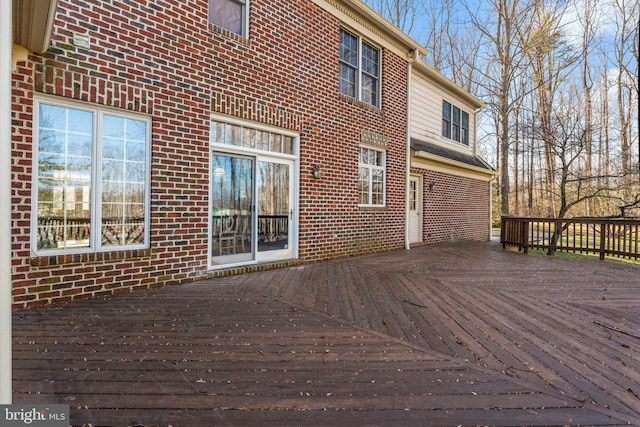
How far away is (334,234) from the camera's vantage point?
7160mm

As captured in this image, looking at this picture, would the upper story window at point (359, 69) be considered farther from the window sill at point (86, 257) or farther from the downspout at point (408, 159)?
the window sill at point (86, 257)

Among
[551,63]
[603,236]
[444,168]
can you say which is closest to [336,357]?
[603,236]

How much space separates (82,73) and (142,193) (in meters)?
1.42

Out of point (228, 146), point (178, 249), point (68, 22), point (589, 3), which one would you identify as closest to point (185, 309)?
point (178, 249)

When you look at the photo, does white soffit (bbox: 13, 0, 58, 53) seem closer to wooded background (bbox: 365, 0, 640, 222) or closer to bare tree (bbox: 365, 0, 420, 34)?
wooded background (bbox: 365, 0, 640, 222)

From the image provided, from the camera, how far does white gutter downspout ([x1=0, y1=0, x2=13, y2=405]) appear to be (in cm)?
131

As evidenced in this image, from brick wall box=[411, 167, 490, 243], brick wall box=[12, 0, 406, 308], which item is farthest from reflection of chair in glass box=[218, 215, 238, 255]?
brick wall box=[411, 167, 490, 243]

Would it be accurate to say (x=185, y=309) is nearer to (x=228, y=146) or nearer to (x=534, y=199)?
(x=228, y=146)

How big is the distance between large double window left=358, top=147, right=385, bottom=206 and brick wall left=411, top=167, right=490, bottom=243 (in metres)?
1.49

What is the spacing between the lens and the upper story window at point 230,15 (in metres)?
5.22

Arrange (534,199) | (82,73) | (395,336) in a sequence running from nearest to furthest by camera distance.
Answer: (395,336), (82,73), (534,199)

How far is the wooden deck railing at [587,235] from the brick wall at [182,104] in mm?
4539

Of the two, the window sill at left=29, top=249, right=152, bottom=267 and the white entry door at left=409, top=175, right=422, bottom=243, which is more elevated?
the white entry door at left=409, top=175, right=422, bottom=243

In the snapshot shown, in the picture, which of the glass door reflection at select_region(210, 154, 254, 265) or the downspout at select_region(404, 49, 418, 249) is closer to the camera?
the glass door reflection at select_region(210, 154, 254, 265)
